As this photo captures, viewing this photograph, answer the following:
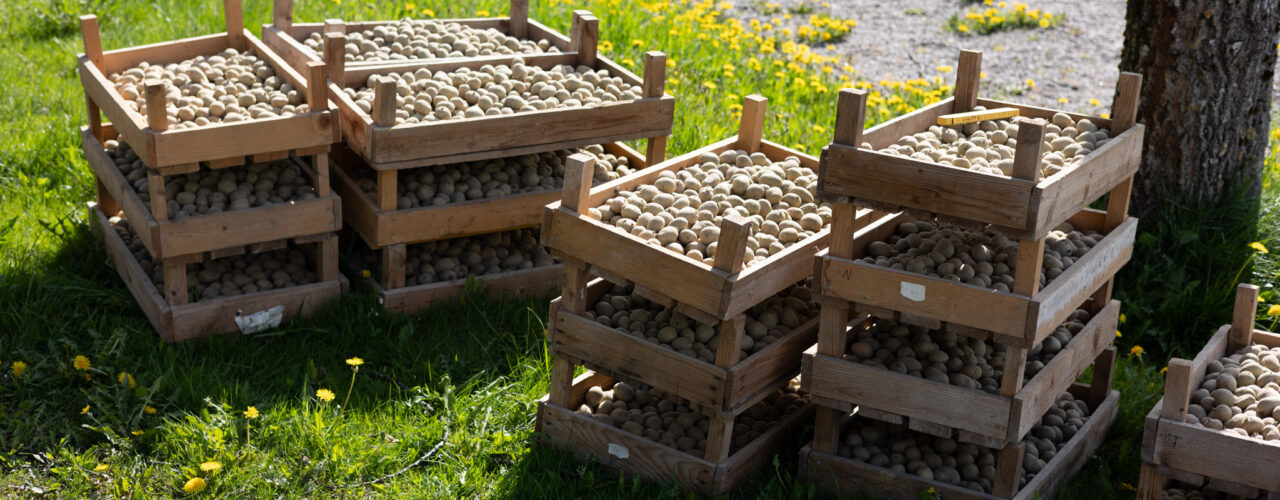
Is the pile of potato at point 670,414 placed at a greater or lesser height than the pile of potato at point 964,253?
lesser

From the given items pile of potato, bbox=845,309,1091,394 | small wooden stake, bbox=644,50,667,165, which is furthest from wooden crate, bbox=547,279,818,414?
small wooden stake, bbox=644,50,667,165

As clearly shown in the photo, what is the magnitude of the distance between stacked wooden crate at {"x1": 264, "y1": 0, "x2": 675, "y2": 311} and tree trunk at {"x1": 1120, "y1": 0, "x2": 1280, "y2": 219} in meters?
2.30

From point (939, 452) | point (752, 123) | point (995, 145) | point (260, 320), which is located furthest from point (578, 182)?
point (260, 320)

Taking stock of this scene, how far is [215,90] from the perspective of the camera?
507 centimetres

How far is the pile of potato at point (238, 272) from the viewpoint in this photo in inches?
201

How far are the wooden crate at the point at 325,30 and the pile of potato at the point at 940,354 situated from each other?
2490 mm

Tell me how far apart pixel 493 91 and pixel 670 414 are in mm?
1797

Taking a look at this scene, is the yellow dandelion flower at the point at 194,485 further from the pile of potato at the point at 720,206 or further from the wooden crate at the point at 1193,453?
the wooden crate at the point at 1193,453

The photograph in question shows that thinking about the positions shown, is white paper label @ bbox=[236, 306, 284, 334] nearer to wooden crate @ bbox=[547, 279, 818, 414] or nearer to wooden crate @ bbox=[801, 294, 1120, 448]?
wooden crate @ bbox=[547, 279, 818, 414]

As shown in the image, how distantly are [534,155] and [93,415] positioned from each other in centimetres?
227

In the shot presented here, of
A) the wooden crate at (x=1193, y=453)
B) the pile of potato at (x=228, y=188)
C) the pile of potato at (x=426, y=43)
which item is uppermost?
the pile of potato at (x=426, y=43)

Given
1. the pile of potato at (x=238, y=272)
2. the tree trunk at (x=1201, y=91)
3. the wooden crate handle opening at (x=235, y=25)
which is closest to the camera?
the pile of potato at (x=238, y=272)

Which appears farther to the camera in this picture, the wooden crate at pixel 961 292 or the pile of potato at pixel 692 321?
the pile of potato at pixel 692 321

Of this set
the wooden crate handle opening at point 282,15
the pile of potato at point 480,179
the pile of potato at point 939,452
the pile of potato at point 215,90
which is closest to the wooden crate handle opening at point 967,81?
the pile of potato at point 939,452
